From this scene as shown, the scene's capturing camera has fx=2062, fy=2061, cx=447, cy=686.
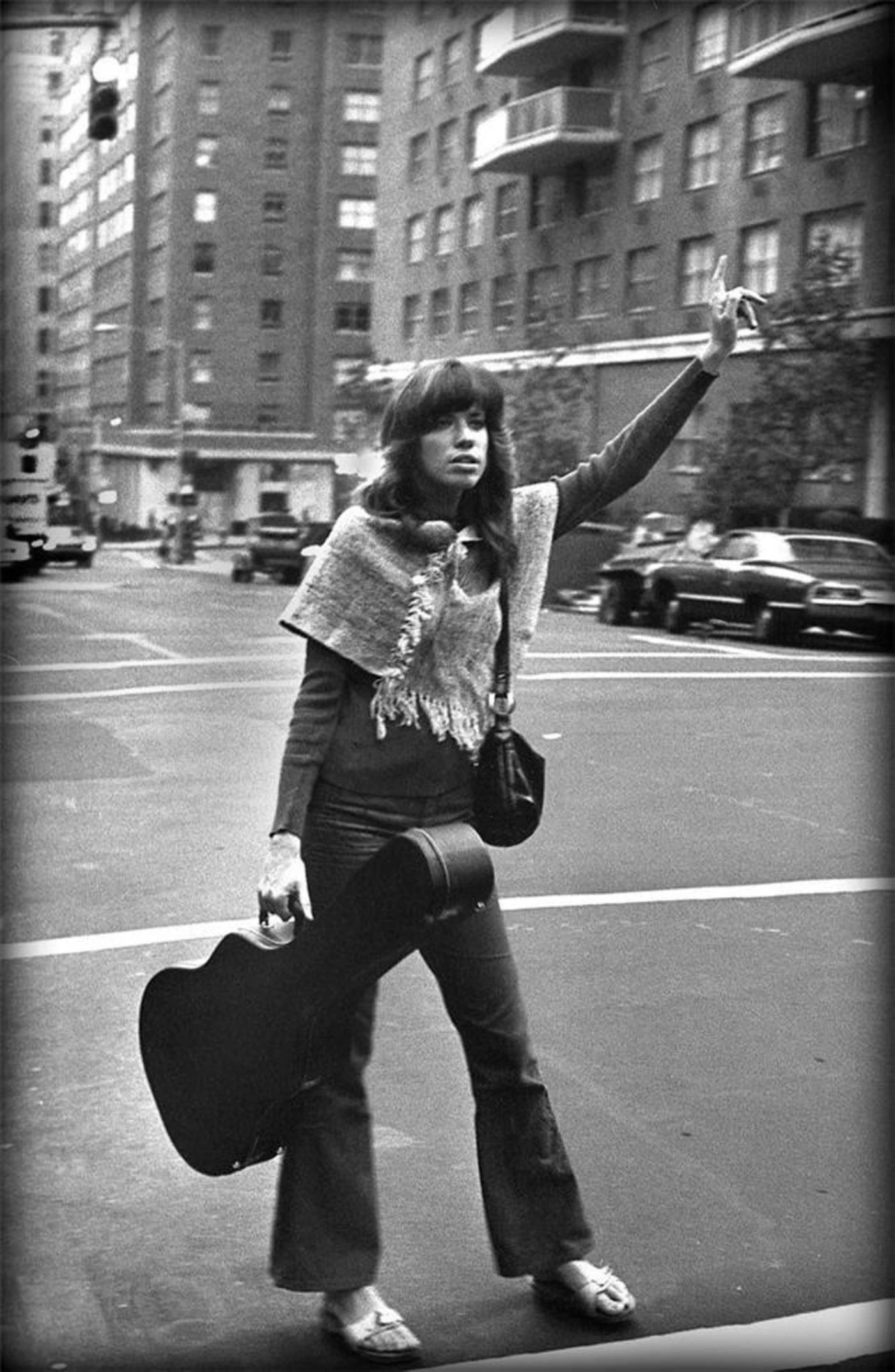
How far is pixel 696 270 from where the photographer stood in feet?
12.7

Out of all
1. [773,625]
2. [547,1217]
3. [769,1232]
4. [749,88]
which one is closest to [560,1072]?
[769,1232]

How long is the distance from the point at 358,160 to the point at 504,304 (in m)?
0.41

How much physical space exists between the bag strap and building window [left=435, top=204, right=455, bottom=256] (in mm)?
721

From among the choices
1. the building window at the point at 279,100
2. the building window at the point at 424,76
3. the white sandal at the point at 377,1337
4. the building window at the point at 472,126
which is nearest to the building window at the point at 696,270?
the building window at the point at 472,126

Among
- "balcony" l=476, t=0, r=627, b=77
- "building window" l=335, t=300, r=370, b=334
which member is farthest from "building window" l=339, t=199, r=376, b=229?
"balcony" l=476, t=0, r=627, b=77

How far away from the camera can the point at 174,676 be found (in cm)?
446

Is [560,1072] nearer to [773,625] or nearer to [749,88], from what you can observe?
[749,88]

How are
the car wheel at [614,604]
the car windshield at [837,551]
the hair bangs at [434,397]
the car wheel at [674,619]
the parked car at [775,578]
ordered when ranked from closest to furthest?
1. the hair bangs at [434,397]
2. the car windshield at [837,551]
3. the parked car at [775,578]
4. the car wheel at [614,604]
5. the car wheel at [674,619]

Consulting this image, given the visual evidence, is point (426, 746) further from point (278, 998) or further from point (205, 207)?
point (205, 207)

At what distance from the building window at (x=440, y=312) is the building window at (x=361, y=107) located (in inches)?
14.6

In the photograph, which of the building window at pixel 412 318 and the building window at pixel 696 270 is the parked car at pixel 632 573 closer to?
the building window at pixel 696 270

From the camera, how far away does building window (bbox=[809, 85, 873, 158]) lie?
3.97 metres

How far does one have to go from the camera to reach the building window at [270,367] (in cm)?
358

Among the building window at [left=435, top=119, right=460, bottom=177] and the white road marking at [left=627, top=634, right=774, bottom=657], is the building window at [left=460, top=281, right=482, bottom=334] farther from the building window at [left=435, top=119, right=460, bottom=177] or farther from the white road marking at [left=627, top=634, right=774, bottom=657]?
the white road marking at [left=627, top=634, right=774, bottom=657]
